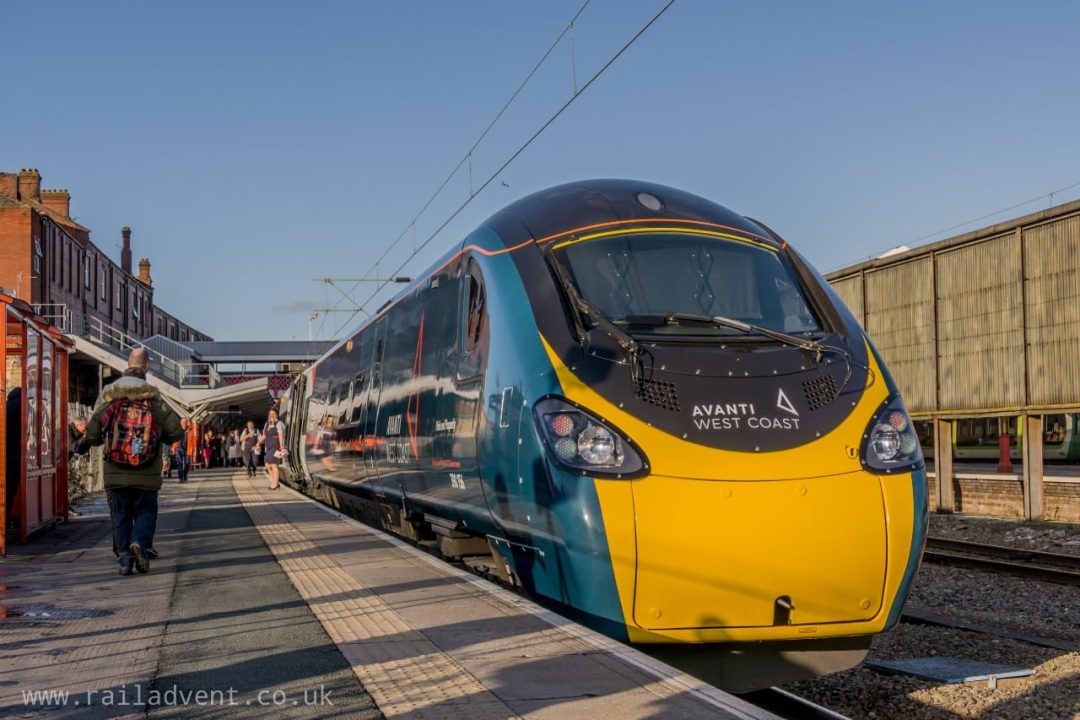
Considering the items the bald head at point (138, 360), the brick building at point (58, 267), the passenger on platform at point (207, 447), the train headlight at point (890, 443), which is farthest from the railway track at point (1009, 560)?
the passenger on platform at point (207, 447)

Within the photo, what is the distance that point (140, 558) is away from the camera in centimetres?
860

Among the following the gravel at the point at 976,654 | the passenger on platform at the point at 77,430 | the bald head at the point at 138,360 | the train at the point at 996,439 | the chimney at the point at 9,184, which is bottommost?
the gravel at the point at 976,654

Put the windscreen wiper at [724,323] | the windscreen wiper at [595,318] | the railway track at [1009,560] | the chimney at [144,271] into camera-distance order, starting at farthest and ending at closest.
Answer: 1. the chimney at [144,271]
2. the railway track at [1009,560]
3. the windscreen wiper at [724,323]
4. the windscreen wiper at [595,318]

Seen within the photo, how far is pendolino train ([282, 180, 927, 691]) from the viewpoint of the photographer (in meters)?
5.65

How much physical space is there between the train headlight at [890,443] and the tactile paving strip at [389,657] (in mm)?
2500

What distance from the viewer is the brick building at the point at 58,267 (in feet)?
141

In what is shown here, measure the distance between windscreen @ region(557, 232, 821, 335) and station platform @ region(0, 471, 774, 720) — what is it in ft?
6.44

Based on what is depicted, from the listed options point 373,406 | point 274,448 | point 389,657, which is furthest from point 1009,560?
point 274,448

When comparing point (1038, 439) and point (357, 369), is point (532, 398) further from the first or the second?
point (1038, 439)

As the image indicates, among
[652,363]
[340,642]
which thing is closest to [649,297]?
[652,363]

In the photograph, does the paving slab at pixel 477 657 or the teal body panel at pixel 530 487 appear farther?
the teal body panel at pixel 530 487

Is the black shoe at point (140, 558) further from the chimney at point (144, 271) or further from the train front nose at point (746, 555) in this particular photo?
the chimney at point (144, 271)

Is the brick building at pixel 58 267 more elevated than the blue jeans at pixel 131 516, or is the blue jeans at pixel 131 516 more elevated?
the brick building at pixel 58 267

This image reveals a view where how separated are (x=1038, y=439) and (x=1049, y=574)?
677 cm
